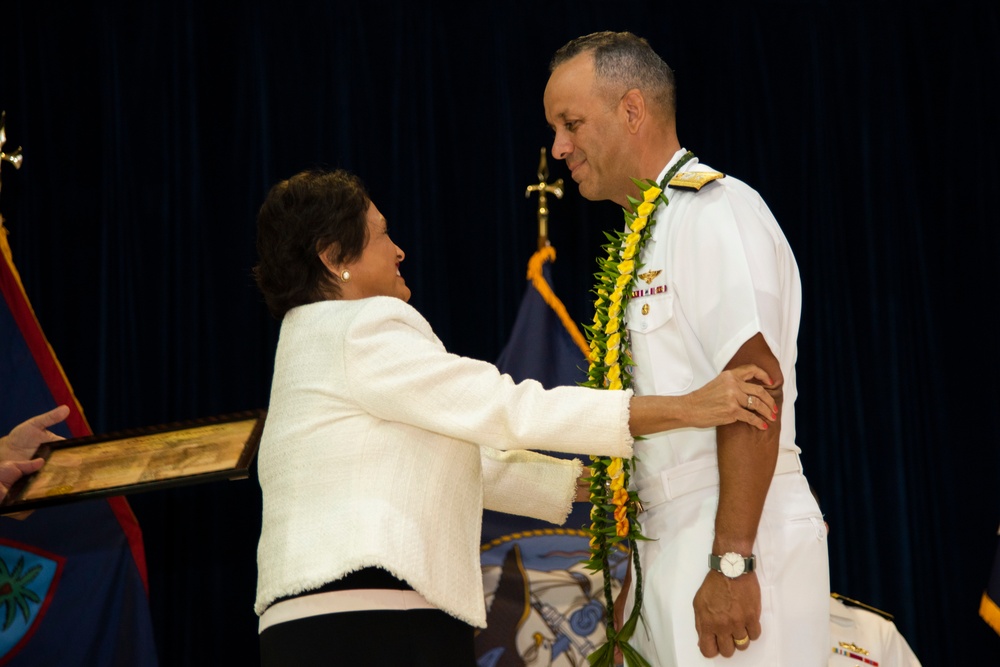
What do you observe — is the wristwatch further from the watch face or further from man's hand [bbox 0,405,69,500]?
man's hand [bbox 0,405,69,500]

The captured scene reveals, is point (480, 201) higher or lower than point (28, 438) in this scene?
higher

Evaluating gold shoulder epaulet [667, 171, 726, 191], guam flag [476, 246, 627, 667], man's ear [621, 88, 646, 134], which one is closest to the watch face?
gold shoulder epaulet [667, 171, 726, 191]

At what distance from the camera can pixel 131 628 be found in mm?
3578

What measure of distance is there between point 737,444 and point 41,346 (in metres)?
2.51

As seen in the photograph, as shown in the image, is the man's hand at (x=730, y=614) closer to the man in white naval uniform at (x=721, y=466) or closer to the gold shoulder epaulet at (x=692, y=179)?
the man in white naval uniform at (x=721, y=466)

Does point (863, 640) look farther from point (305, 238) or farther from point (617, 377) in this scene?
point (305, 238)

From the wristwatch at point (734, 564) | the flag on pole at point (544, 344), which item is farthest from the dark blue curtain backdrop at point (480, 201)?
the wristwatch at point (734, 564)

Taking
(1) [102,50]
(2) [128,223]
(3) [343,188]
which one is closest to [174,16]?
(1) [102,50]

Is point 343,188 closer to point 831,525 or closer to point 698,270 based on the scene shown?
point 698,270

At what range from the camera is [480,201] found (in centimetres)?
439

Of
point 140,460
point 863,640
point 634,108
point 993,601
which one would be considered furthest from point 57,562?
point 993,601

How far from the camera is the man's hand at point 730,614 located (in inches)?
83.0

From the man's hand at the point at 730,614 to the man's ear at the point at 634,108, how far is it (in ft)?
3.43

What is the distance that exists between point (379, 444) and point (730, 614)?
2.51 feet
